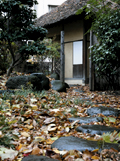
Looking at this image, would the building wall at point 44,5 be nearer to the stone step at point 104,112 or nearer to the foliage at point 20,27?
the foliage at point 20,27

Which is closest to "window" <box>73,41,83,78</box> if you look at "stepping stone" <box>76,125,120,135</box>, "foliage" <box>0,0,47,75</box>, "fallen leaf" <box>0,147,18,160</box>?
"foliage" <box>0,0,47,75</box>

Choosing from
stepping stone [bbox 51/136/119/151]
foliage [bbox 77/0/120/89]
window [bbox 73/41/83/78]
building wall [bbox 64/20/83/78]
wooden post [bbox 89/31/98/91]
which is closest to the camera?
stepping stone [bbox 51/136/119/151]

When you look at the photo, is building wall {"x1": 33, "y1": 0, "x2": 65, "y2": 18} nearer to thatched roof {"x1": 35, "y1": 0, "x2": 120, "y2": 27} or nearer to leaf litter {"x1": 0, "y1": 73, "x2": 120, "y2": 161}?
thatched roof {"x1": 35, "y1": 0, "x2": 120, "y2": 27}

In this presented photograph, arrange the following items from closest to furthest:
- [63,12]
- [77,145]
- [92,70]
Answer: [77,145], [92,70], [63,12]

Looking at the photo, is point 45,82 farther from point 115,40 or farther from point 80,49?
point 80,49

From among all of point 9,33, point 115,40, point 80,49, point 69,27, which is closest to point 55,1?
point 69,27

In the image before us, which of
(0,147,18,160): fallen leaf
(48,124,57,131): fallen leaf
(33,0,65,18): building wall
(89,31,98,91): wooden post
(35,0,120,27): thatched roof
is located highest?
(33,0,65,18): building wall

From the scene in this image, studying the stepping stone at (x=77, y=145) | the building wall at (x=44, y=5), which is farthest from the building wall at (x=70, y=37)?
the building wall at (x=44, y=5)

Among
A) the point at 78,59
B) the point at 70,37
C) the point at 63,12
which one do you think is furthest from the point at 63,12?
the point at 78,59

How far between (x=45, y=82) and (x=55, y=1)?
15.2m

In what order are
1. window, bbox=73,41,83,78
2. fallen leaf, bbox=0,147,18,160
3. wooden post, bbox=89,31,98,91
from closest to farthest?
1. fallen leaf, bbox=0,147,18,160
2. wooden post, bbox=89,31,98,91
3. window, bbox=73,41,83,78

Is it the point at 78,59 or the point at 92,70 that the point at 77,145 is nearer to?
the point at 92,70

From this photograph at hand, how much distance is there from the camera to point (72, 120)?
326 centimetres

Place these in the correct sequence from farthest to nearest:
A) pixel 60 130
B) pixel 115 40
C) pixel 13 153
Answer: pixel 115 40, pixel 60 130, pixel 13 153
